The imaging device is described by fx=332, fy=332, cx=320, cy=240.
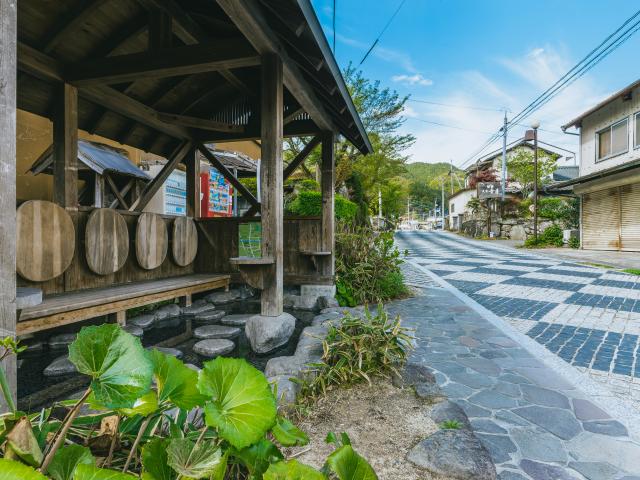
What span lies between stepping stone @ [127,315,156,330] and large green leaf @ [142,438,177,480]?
378cm

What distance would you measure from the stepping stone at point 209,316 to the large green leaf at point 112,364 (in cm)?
387

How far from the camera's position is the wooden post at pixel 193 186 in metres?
5.80

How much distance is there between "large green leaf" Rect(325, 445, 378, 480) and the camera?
2.69 ft

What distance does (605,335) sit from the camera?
3527 mm

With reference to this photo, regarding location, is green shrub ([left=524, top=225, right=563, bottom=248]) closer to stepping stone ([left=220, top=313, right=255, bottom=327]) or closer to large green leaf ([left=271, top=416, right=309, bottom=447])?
stepping stone ([left=220, top=313, right=255, bottom=327])

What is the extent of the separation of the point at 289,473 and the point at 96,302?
3138 mm

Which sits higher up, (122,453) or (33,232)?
(33,232)

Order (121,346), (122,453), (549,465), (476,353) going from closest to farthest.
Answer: (121,346)
(122,453)
(549,465)
(476,353)

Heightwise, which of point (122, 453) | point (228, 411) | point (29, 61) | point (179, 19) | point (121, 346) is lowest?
point (122, 453)

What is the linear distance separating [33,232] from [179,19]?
2.69m

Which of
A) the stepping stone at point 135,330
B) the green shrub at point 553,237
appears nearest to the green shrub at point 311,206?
the stepping stone at point 135,330

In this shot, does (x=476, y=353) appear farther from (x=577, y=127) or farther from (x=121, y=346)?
(x=577, y=127)

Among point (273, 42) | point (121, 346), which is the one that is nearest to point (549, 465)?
point (121, 346)

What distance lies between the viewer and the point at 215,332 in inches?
152
